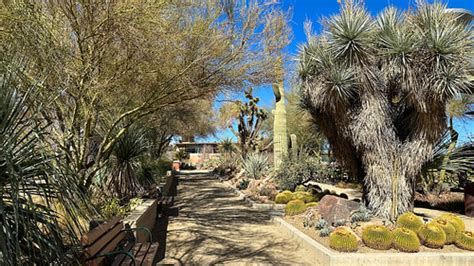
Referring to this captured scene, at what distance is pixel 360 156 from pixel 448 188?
5.88m

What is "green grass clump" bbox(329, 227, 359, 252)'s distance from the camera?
245 inches

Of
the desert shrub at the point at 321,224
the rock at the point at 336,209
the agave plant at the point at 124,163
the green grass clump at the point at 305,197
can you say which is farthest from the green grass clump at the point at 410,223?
the agave plant at the point at 124,163

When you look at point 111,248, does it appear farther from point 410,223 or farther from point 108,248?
point 410,223

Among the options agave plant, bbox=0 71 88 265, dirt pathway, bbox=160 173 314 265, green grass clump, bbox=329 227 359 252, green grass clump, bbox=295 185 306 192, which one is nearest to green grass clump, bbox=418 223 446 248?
green grass clump, bbox=329 227 359 252

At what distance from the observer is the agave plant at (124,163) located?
9.92 m

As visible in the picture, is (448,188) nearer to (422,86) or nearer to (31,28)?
(422,86)

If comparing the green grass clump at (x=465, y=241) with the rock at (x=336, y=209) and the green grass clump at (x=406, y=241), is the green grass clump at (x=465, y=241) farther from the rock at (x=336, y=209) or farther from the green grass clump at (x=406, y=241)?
the rock at (x=336, y=209)

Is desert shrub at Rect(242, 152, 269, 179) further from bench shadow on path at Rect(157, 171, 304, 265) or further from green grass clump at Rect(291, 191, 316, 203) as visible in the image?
green grass clump at Rect(291, 191, 316, 203)

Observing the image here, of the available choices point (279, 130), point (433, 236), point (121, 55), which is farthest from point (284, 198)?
point (121, 55)

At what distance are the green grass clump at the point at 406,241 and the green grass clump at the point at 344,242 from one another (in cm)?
63

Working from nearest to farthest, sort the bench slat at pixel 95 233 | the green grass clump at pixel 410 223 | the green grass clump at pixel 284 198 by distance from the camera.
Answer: the bench slat at pixel 95 233 < the green grass clump at pixel 410 223 < the green grass clump at pixel 284 198

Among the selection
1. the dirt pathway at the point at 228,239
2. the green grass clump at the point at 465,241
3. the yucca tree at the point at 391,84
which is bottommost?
the dirt pathway at the point at 228,239

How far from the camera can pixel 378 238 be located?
249 inches

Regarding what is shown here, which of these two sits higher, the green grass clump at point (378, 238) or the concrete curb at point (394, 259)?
the green grass clump at point (378, 238)
